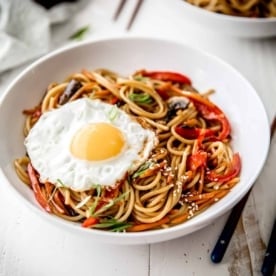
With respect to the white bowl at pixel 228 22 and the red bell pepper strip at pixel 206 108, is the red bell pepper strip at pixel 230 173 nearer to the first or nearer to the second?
the red bell pepper strip at pixel 206 108

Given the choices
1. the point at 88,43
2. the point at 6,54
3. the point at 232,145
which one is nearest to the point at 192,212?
the point at 232,145

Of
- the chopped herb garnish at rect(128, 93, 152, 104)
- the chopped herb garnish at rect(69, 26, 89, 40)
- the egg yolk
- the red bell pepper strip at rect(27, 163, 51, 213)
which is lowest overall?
the chopped herb garnish at rect(69, 26, 89, 40)

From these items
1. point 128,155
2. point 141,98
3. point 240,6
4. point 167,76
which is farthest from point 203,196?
point 240,6

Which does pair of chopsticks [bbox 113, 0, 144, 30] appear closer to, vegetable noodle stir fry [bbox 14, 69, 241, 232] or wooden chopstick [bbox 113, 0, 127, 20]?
wooden chopstick [bbox 113, 0, 127, 20]

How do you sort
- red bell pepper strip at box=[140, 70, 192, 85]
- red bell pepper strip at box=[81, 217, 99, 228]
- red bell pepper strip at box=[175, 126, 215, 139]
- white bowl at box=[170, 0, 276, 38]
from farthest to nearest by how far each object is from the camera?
white bowl at box=[170, 0, 276, 38] < red bell pepper strip at box=[140, 70, 192, 85] < red bell pepper strip at box=[175, 126, 215, 139] < red bell pepper strip at box=[81, 217, 99, 228]

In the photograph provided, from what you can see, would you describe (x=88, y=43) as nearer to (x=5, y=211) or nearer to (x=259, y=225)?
(x=5, y=211)

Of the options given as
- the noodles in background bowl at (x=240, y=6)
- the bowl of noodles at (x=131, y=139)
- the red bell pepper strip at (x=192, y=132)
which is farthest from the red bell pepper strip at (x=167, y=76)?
the noodles in background bowl at (x=240, y=6)

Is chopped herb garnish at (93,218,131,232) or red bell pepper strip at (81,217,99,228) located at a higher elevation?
red bell pepper strip at (81,217,99,228)

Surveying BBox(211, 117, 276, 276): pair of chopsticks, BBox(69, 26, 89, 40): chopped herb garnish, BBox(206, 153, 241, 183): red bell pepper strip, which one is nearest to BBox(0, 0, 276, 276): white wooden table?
BBox(211, 117, 276, 276): pair of chopsticks
